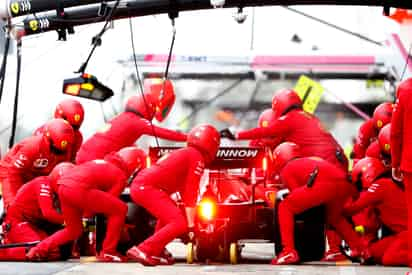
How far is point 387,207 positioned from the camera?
37.1ft

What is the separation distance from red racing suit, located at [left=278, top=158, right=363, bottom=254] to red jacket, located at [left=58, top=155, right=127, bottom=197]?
73.2 inches

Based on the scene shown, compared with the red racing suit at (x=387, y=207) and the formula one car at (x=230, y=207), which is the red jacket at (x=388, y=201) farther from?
the formula one car at (x=230, y=207)

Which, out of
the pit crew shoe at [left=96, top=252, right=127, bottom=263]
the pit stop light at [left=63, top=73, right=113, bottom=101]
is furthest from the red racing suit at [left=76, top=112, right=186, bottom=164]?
the pit stop light at [left=63, top=73, right=113, bottom=101]

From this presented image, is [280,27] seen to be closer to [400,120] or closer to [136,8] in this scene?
[136,8]

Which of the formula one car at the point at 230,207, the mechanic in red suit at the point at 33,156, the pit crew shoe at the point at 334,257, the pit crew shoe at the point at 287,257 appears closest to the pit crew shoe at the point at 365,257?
the pit crew shoe at the point at 334,257

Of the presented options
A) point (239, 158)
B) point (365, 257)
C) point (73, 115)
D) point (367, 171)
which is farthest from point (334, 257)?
point (73, 115)

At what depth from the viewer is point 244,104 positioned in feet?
62.7

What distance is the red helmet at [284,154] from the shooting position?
1155 cm

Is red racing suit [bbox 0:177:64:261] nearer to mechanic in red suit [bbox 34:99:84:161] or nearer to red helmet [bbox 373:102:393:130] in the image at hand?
mechanic in red suit [bbox 34:99:84:161]

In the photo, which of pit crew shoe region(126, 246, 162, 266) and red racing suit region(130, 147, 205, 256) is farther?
red racing suit region(130, 147, 205, 256)

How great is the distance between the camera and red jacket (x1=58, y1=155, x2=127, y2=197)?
36.1 ft

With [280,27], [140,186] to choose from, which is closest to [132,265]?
[140,186]

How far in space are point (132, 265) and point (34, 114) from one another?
26.1 feet

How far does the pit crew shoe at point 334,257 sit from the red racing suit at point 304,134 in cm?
138
